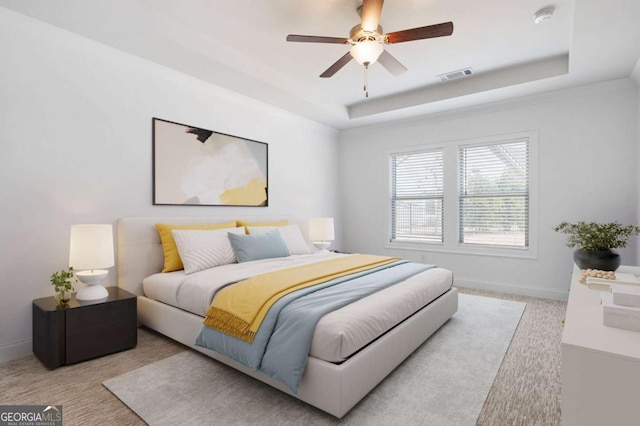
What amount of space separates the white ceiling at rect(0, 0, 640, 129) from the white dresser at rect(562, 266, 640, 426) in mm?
2314

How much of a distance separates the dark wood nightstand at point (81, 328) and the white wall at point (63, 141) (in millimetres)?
324

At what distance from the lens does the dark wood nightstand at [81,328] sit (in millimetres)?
2359

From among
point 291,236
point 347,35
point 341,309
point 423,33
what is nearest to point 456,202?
point 291,236

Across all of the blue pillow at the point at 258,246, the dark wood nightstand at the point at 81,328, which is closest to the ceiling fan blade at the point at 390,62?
the blue pillow at the point at 258,246

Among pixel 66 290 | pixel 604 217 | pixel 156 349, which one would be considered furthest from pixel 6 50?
pixel 604 217

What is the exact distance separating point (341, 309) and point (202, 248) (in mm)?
1747

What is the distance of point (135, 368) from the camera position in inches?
94.3

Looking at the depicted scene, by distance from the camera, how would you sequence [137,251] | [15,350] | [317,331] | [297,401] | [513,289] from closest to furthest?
1. [317,331]
2. [297,401]
3. [15,350]
4. [137,251]
5. [513,289]

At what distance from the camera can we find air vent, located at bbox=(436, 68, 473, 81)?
389cm

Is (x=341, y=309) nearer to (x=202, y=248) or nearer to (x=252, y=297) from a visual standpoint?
(x=252, y=297)

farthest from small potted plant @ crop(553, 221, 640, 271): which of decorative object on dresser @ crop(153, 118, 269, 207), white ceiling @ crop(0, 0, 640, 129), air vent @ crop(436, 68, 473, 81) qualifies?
decorative object on dresser @ crop(153, 118, 269, 207)

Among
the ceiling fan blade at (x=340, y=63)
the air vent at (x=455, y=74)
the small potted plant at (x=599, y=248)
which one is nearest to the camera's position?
the ceiling fan blade at (x=340, y=63)

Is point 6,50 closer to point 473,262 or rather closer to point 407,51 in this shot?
point 407,51

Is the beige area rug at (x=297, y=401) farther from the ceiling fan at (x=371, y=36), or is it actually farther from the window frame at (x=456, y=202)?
the ceiling fan at (x=371, y=36)
